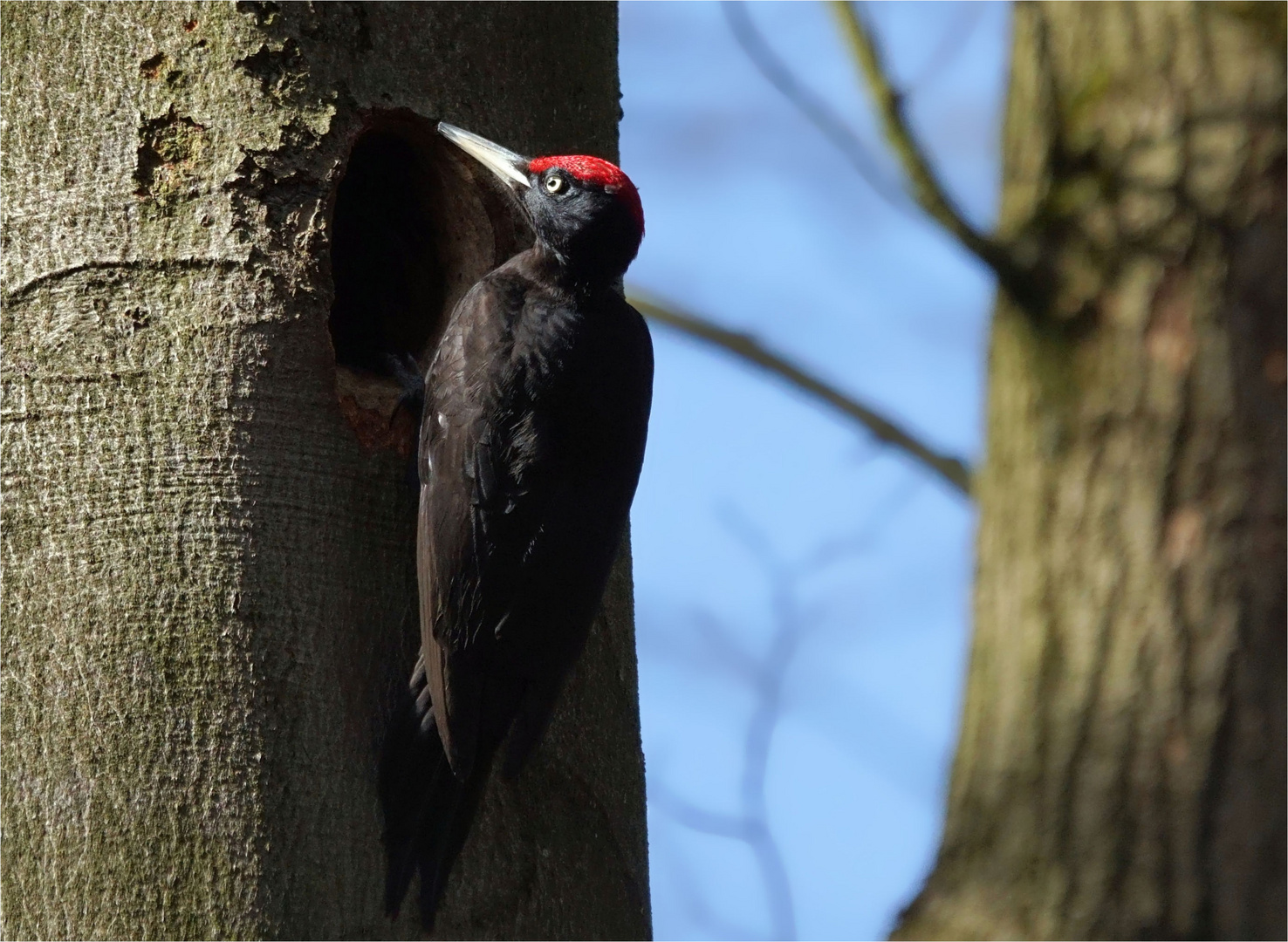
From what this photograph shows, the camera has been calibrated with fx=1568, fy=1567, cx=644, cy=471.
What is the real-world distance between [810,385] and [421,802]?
1662 millimetres

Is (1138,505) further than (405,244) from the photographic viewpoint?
No

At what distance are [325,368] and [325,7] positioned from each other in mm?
731

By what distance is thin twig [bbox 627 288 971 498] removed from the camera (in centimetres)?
355

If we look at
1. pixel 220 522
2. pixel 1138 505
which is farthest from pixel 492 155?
pixel 1138 505

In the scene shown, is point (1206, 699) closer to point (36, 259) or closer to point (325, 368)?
point (325, 368)

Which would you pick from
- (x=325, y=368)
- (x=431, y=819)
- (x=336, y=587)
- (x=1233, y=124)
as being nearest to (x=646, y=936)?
(x=431, y=819)

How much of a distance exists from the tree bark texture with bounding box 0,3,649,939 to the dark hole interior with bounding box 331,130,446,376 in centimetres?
42

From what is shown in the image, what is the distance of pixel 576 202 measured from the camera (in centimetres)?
381

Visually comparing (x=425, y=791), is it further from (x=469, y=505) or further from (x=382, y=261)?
(x=382, y=261)

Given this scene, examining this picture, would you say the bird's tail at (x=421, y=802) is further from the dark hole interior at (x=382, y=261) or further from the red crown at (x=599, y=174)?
the red crown at (x=599, y=174)

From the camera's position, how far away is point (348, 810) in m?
2.74

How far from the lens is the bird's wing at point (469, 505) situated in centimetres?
301

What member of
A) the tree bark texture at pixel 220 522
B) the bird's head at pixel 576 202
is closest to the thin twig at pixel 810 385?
the bird's head at pixel 576 202

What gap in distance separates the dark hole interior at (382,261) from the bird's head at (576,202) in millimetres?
260
